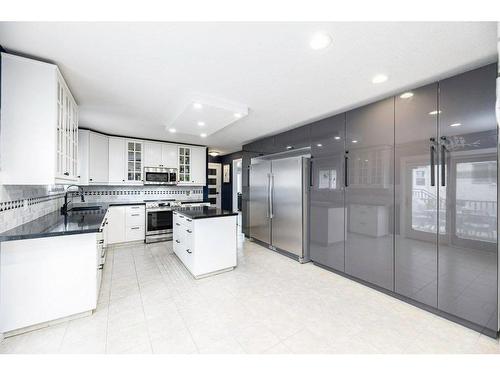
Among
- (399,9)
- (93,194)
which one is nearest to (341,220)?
(399,9)

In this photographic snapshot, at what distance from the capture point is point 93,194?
14.5 ft

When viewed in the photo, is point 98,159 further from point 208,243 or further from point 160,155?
point 208,243

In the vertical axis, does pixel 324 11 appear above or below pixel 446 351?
above

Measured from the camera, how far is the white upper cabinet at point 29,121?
65.3 inches

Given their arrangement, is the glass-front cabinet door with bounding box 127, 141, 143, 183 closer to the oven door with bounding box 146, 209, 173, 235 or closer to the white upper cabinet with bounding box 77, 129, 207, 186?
the white upper cabinet with bounding box 77, 129, 207, 186

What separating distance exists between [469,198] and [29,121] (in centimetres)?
376

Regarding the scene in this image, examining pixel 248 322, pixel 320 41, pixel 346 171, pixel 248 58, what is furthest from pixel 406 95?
pixel 248 322

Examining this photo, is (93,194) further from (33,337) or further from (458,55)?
(458,55)

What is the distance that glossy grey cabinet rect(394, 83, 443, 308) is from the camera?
6.53 feet

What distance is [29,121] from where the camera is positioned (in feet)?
5.63

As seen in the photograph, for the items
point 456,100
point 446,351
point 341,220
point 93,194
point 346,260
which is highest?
point 456,100

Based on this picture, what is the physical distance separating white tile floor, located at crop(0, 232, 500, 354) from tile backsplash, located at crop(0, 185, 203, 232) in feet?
3.50

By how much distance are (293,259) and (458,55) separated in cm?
306

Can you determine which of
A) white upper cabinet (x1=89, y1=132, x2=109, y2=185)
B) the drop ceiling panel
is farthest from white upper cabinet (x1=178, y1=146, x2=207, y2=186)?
the drop ceiling panel
